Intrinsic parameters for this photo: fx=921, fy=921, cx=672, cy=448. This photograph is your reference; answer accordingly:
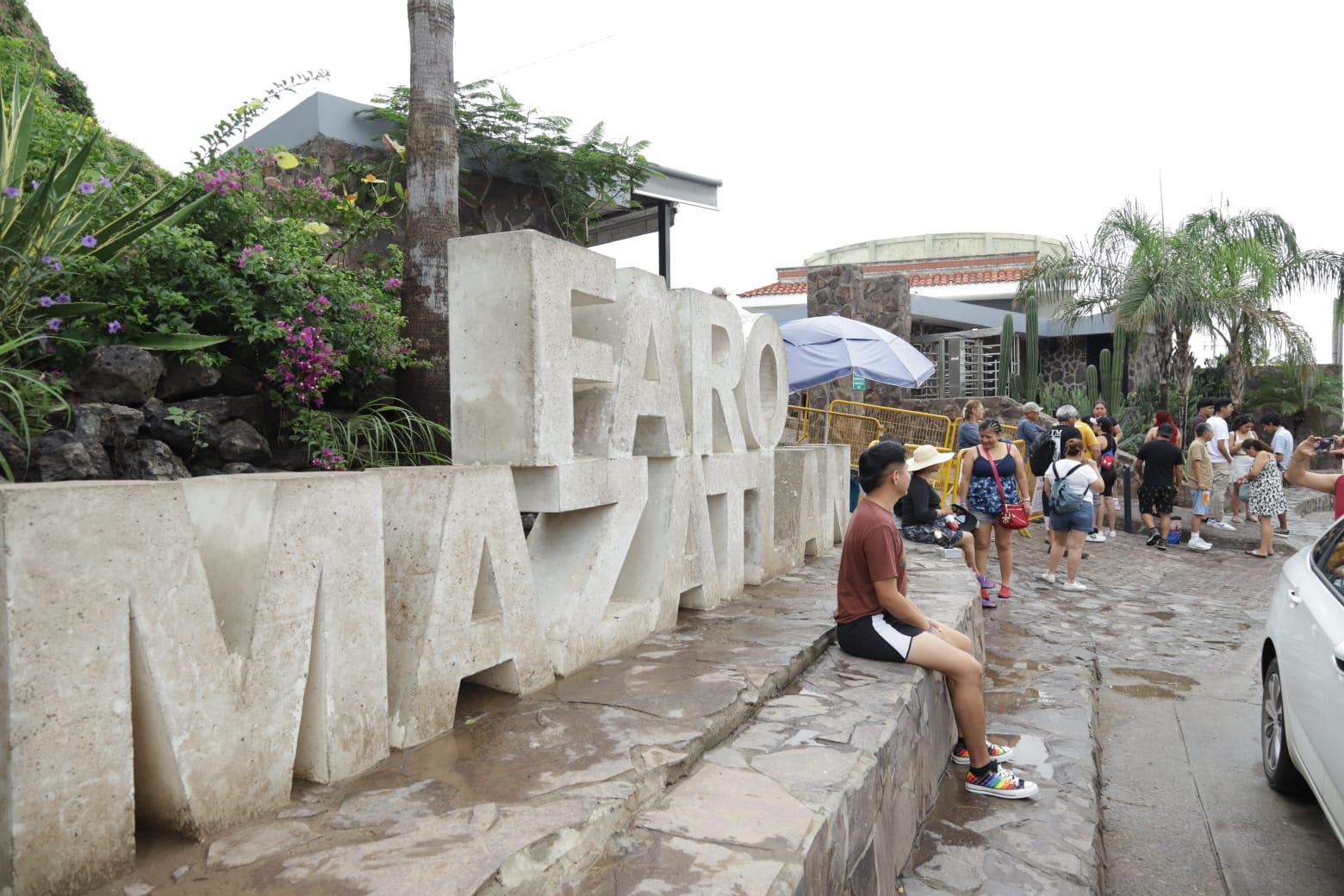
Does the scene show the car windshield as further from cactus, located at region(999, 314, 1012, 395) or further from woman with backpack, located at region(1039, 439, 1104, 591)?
cactus, located at region(999, 314, 1012, 395)

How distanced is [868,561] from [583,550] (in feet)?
4.27

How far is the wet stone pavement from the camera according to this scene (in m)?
3.79

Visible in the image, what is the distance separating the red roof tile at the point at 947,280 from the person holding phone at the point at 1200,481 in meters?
10.8

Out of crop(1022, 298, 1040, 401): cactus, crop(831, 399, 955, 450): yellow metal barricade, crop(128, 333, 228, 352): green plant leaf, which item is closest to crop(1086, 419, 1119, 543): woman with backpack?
crop(831, 399, 955, 450): yellow metal barricade

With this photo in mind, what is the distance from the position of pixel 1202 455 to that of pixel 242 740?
12.5 m

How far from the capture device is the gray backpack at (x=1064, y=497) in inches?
344

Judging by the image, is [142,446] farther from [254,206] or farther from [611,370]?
[611,370]

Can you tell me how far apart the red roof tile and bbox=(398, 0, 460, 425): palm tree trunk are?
1679 cm

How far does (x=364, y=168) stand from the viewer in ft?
30.4

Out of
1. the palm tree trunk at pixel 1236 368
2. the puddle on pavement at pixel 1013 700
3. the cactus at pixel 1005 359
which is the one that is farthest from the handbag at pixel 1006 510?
the cactus at pixel 1005 359

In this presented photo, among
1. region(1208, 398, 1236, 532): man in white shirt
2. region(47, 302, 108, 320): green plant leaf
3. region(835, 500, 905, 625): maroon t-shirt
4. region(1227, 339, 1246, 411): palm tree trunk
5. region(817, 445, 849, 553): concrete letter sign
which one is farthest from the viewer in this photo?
region(1227, 339, 1246, 411): palm tree trunk

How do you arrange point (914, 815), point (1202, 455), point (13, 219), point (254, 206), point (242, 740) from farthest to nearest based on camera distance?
point (1202, 455) < point (254, 206) < point (13, 219) < point (914, 815) < point (242, 740)

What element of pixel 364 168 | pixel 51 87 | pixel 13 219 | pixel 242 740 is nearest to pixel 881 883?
pixel 242 740

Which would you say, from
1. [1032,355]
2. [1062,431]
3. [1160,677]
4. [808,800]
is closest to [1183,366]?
[1032,355]
